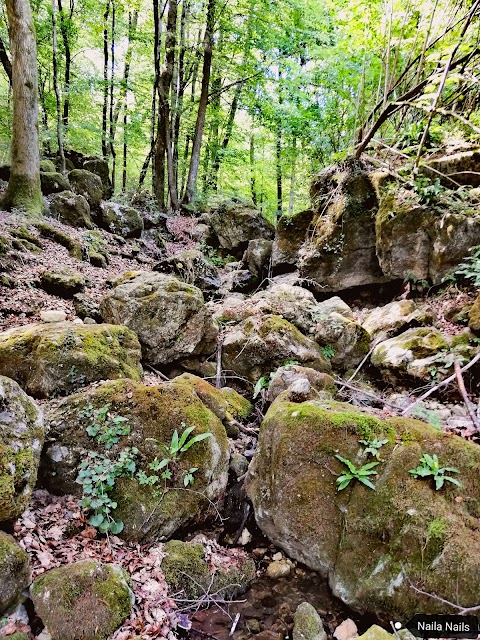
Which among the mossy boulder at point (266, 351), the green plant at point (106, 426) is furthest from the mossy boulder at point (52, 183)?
the green plant at point (106, 426)

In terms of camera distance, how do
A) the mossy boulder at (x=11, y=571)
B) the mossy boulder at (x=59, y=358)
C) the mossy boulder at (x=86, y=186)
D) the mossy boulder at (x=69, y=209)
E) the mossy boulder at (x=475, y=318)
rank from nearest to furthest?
the mossy boulder at (x=11, y=571)
the mossy boulder at (x=59, y=358)
the mossy boulder at (x=475, y=318)
the mossy boulder at (x=69, y=209)
the mossy boulder at (x=86, y=186)

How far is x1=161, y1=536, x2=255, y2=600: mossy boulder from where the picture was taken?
3.48 meters

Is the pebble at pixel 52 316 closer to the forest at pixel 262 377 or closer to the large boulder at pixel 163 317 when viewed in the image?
the forest at pixel 262 377

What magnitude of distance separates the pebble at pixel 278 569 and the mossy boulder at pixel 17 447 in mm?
2483

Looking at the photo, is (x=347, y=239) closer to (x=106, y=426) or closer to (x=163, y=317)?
(x=163, y=317)

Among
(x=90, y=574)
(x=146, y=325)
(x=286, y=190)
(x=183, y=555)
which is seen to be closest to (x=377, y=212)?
(x=146, y=325)

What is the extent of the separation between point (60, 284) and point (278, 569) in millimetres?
6444

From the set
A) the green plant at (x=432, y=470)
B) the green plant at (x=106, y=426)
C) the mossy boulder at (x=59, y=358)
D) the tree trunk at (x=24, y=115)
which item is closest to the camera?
the green plant at (x=432, y=470)

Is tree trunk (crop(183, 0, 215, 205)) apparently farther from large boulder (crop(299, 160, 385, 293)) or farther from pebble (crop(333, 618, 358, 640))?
pebble (crop(333, 618, 358, 640))

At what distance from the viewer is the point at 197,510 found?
4.15m

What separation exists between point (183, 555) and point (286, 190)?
22265 millimetres

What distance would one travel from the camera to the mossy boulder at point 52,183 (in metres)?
12.3

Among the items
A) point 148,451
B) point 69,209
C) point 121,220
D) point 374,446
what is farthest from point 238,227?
point 374,446

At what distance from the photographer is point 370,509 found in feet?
11.9
